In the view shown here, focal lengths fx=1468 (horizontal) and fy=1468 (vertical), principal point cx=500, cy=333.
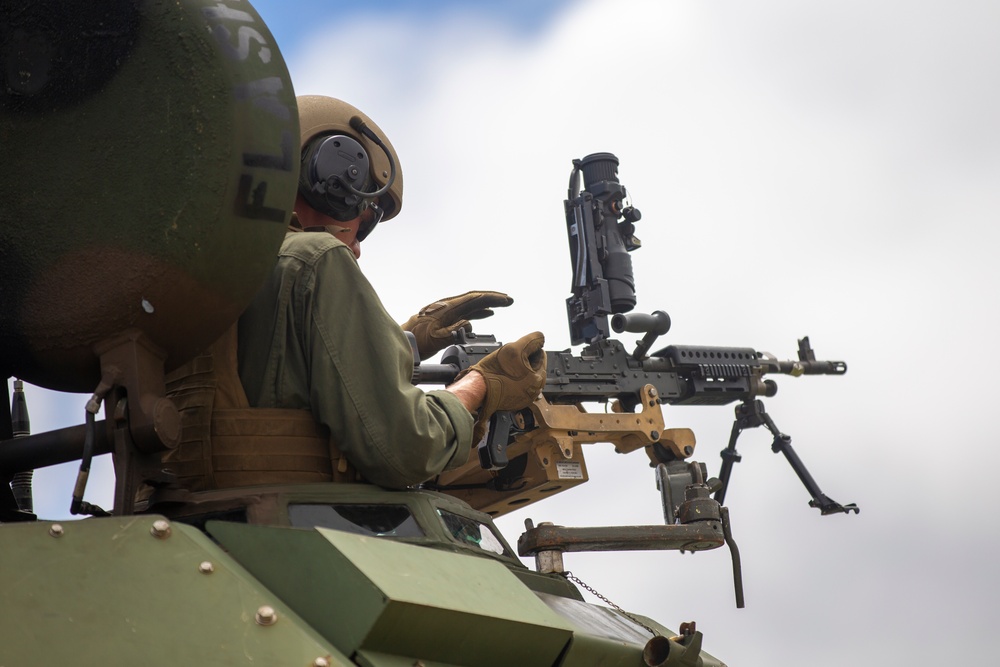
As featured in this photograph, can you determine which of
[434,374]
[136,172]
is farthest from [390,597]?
[434,374]

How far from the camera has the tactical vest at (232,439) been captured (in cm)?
334

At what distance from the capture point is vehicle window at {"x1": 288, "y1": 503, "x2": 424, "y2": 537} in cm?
322

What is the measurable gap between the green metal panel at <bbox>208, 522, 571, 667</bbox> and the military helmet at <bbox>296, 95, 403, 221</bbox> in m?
1.40

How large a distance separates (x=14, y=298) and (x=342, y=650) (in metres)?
1.15

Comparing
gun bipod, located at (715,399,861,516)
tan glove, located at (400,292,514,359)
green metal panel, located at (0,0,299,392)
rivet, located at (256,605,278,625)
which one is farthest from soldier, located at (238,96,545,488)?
gun bipod, located at (715,399,861,516)

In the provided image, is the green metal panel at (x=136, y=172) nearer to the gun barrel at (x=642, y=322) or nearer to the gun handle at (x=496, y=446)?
the gun handle at (x=496, y=446)

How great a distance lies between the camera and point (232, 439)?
11.0 feet

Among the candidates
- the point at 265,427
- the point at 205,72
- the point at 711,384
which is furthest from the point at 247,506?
the point at 711,384

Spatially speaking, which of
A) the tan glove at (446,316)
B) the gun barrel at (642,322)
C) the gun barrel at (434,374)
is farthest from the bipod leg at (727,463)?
the tan glove at (446,316)

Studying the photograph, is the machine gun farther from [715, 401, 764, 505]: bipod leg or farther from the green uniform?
the green uniform

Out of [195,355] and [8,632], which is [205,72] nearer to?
[195,355]

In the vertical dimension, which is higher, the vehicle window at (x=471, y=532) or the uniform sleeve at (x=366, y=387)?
the uniform sleeve at (x=366, y=387)

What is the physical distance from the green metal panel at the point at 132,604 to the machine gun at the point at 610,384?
4.82 metres

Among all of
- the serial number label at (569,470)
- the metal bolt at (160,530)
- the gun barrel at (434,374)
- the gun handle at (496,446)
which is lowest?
the serial number label at (569,470)
